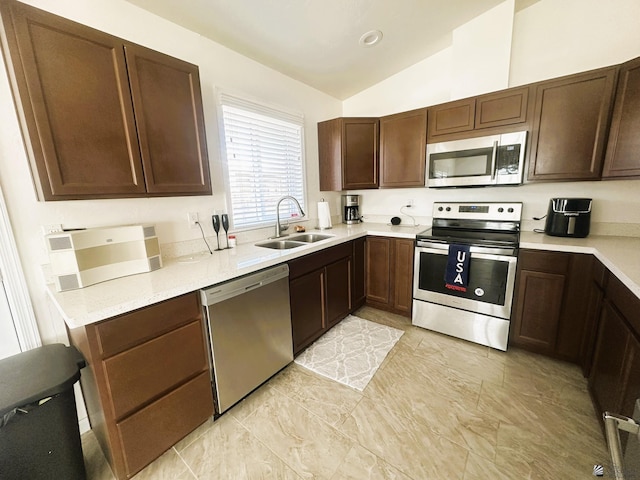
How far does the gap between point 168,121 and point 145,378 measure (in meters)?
1.43

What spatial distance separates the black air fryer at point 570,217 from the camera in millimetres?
1938

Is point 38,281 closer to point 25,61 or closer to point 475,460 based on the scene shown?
point 25,61

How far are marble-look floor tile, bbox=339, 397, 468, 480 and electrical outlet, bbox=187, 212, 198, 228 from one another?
1.73 m

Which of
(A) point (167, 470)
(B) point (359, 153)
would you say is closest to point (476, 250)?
(B) point (359, 153)

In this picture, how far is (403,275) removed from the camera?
262 centimetres

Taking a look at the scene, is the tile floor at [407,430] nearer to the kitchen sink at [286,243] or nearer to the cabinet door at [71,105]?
the kitchen sink at [286,243]

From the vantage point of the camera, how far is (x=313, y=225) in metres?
3.09

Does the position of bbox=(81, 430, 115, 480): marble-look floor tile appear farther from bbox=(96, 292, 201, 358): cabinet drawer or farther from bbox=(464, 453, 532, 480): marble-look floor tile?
bbox=(464, 453, 532, 480): marble-look floor tile

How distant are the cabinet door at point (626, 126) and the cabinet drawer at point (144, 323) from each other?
2967 millimetres

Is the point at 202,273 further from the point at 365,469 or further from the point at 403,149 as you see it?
the point at 403,149

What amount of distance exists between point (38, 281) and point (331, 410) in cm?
185

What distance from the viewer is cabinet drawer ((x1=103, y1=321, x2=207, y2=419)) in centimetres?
113

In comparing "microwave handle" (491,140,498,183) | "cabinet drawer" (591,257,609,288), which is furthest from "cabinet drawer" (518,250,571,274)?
"microwave handle" (491,140,498,183)

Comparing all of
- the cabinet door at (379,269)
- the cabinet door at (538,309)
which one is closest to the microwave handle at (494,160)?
the cabinet door at (538,309)
